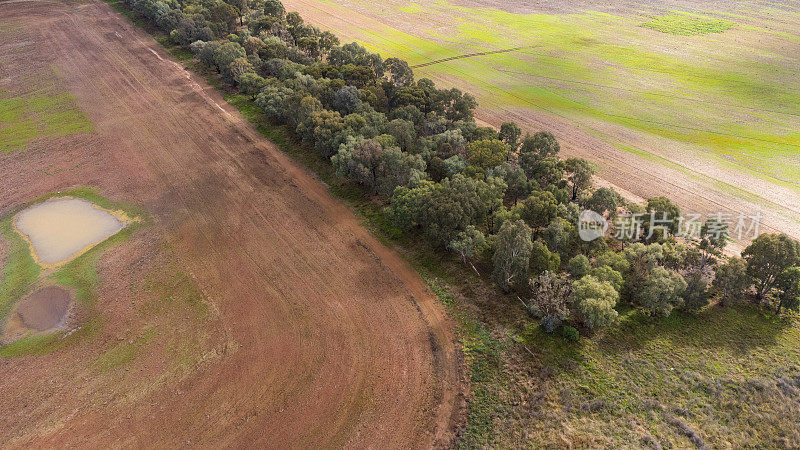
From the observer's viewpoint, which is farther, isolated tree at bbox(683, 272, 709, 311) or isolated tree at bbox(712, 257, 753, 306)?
isolated tree at bbox(712, 257, 753, 306)

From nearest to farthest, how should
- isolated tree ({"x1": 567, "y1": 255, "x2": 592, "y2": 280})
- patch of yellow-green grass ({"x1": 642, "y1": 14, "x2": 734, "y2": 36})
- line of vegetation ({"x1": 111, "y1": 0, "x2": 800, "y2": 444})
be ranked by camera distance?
line of vegetation ({"x1": 111, "y1": 0, "x2": 800, "y2": 444}) → isolated tree ({"x1": 567, "y1": 255, "x2": 592, "y2": 280}) → patch of yellow-green grass ({"x1": 642, "y1": 14, "x2": 734, "y2": 36})

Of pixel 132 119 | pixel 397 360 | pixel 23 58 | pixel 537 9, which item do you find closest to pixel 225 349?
pixel 397 360

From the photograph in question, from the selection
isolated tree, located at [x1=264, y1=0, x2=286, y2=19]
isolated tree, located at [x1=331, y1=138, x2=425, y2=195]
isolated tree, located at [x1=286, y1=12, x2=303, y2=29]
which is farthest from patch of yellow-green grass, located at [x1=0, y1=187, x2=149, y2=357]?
isolated tree, located at [x1=264, y1=0, x2=286, y2=19]

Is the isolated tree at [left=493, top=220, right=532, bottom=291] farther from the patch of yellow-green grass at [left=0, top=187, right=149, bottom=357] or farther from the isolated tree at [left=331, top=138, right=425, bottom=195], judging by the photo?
the patch of yellow-green grass at [left=0, top=187, right=149, bottom=357]

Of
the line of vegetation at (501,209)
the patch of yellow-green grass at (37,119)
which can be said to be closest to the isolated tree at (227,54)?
the line of vegetation at (501,209)

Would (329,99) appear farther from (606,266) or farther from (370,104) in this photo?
(606,266)

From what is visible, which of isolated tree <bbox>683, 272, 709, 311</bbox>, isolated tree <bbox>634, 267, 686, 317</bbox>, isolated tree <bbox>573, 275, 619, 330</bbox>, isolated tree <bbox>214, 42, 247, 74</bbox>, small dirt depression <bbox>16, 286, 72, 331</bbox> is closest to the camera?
isolated tree <bbox>573, 275, 619, 330</bbox>

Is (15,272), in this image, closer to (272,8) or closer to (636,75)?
(272,8)

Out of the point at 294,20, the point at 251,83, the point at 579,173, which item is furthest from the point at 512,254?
the point at 294,20
